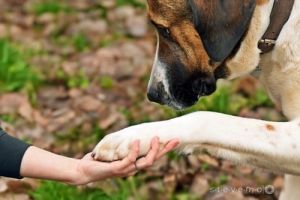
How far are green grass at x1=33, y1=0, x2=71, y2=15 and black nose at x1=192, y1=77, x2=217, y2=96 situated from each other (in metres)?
2.65

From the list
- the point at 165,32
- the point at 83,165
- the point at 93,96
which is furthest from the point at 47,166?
the point at 93,96

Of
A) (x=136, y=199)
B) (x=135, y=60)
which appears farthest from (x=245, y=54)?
(x=135, y=60)

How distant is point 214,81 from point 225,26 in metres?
0.32

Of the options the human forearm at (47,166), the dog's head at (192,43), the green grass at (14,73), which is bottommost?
the green grass at (14,73)

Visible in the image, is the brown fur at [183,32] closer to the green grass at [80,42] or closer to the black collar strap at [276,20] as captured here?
the black collar strap at [276,20]

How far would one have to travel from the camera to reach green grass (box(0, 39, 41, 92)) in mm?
4516

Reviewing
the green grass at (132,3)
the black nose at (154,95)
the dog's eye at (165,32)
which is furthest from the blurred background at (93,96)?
the dog's eye at (165,32)

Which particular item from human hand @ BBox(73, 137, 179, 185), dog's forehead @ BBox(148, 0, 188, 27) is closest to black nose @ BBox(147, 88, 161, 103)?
dog's forehead @ BBox(148, 0, 188, 27)

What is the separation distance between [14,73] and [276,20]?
209cm

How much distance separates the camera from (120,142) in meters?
2.62

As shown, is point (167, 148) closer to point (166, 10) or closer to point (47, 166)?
point (47, 166)

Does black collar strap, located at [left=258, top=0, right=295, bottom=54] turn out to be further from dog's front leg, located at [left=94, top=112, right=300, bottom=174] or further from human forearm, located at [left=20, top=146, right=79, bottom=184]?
human forearm, located at [left=20, top=146, right=79, bottom=184]

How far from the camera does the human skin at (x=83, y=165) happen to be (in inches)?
101

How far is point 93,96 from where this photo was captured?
4.51 m
